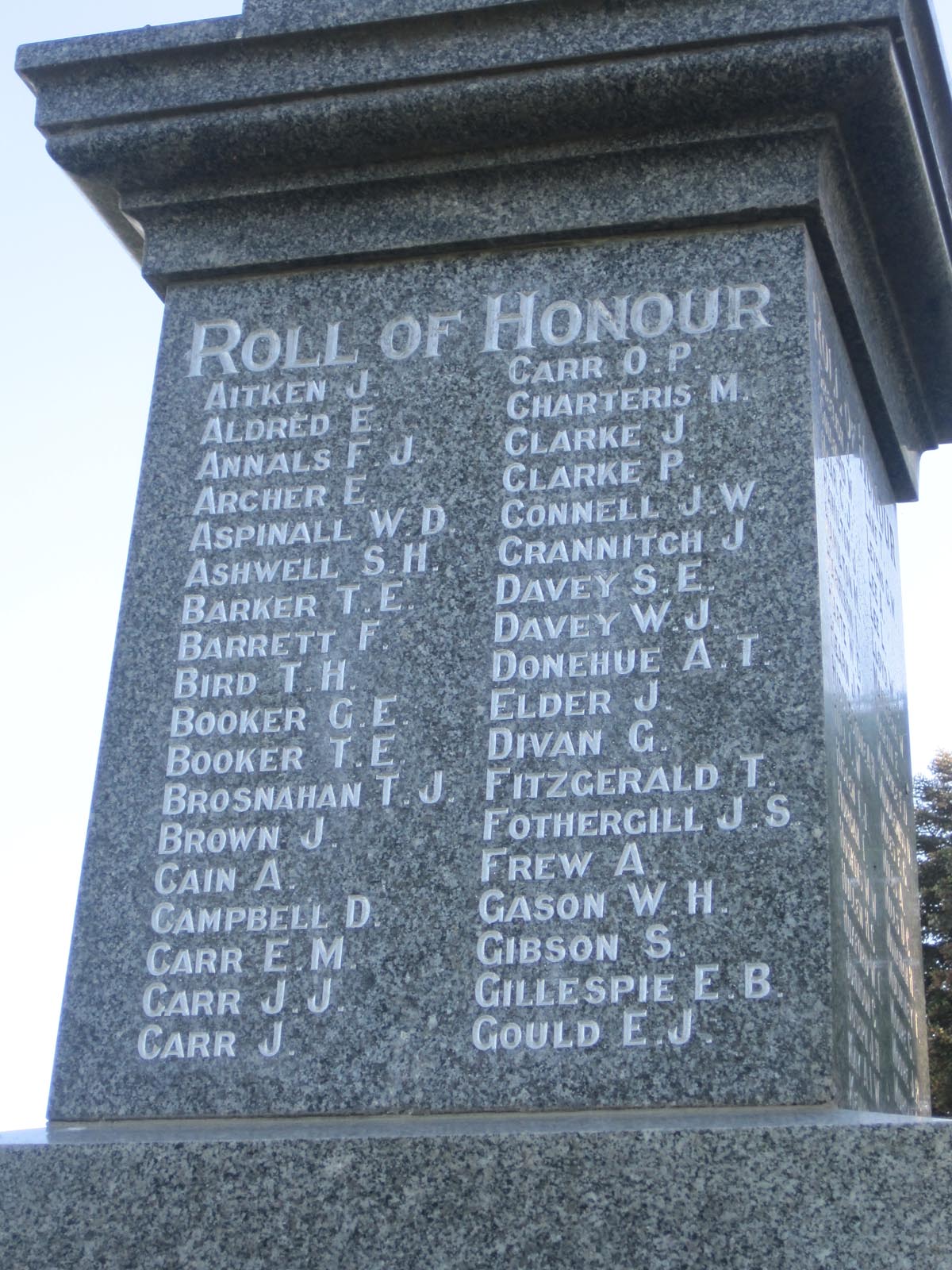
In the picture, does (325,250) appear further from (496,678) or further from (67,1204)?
(67,1204)

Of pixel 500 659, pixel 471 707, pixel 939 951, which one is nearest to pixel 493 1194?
pixel 471 707

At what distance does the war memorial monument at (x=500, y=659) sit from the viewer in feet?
14.0

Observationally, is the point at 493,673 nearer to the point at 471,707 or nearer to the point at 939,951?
the point at 471,707

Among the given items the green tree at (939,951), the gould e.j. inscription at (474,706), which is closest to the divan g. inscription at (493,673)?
the gould e.j. inscription at (474,706)

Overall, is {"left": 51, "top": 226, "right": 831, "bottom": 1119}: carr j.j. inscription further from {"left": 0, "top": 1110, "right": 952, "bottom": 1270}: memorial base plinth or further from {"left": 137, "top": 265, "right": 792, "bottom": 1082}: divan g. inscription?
{"left": 0, "top": 1110, "right": 952, "bottom": 1270}: memorial base plinth

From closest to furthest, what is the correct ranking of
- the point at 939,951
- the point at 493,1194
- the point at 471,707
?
the point at 493,1194, the point at 471,707, the point at 939,951

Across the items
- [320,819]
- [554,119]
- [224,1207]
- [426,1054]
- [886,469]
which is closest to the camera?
[224,1207]

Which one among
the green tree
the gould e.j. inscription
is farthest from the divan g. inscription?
the green tree

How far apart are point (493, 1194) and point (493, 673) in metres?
1.46

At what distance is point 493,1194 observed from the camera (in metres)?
4.09

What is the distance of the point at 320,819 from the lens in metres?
4.98

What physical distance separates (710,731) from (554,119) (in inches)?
74.7

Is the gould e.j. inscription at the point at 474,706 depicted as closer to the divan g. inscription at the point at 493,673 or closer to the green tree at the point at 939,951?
the divan g. inscription at the point at 493,673

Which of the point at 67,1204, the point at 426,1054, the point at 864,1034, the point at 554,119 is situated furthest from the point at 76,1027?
the point at 554,119
